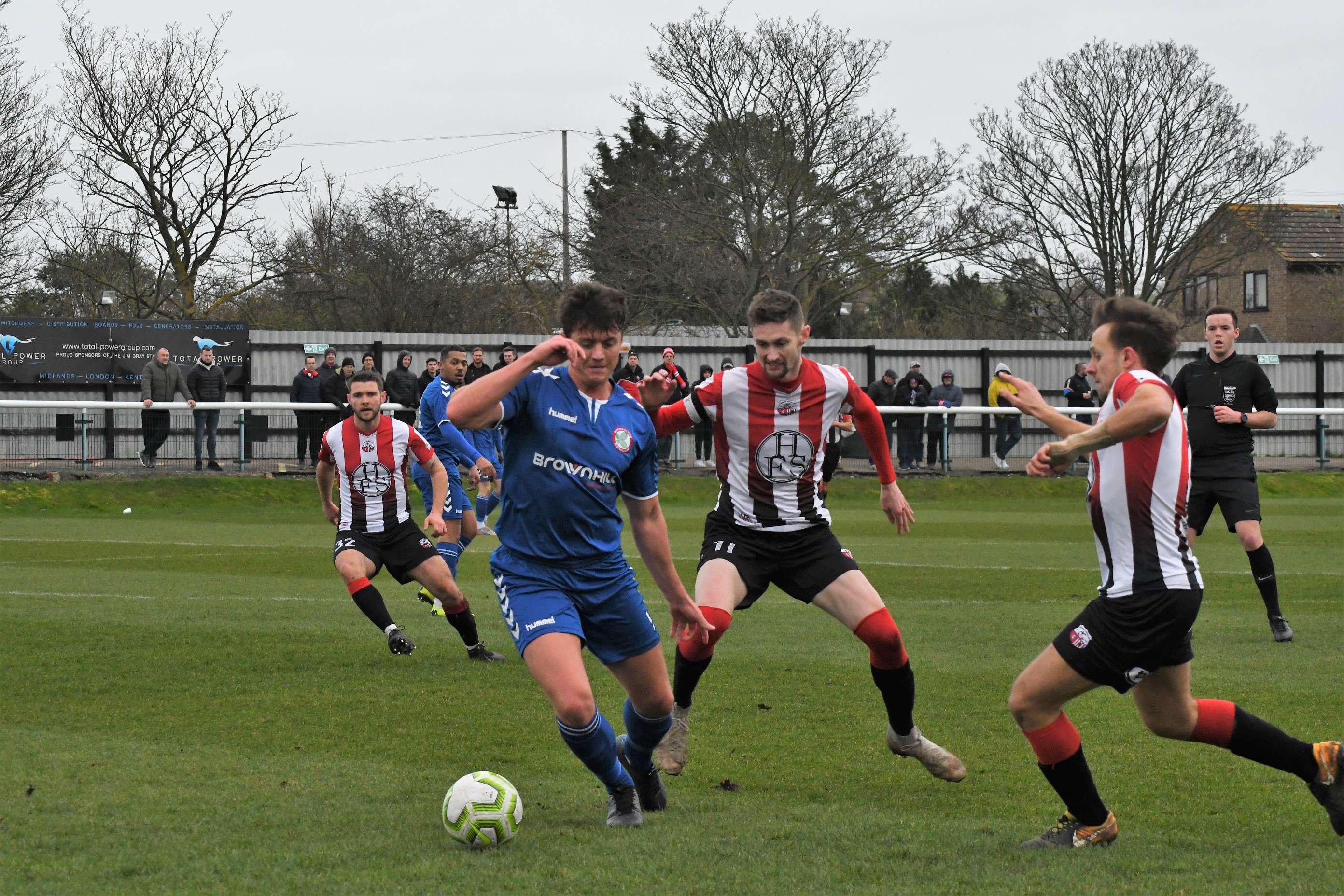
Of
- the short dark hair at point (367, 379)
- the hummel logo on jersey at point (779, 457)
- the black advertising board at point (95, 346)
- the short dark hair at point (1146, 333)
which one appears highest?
the black advertising board at point (95, 346)

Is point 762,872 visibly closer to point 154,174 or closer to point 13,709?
point 13,709

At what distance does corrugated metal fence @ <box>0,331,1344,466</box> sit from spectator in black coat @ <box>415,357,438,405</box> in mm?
2215

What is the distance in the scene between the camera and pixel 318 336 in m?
26.1

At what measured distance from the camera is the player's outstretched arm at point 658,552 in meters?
4.99

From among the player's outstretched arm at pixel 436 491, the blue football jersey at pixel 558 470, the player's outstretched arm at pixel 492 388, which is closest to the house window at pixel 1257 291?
the player's outstretched arm at pixel 436 491

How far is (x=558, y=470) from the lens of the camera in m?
4.79

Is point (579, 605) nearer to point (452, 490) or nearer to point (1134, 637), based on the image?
point (1134, 637)

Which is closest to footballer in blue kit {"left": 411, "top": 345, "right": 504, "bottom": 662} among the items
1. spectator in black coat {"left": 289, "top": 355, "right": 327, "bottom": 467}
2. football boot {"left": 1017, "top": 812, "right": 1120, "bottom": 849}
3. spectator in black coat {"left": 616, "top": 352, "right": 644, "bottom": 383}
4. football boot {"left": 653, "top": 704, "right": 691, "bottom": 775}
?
football boot {"left": 653, "top": 704, "right": 691, "bottom": 775}

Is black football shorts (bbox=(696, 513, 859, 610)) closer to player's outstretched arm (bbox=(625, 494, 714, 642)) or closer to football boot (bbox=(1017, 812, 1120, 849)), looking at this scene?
player's outstretched arm (bbox=(625, 494, 714, 642))

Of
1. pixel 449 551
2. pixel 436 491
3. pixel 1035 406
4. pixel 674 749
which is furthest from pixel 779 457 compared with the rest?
pixel 449 551

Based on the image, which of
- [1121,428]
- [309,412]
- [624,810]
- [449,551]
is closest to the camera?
[1121,428]

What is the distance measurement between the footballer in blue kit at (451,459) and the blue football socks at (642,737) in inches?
209

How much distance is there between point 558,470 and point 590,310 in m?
0.58

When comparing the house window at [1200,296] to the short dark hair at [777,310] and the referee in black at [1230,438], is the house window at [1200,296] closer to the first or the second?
the referee in black at [1230,438]
